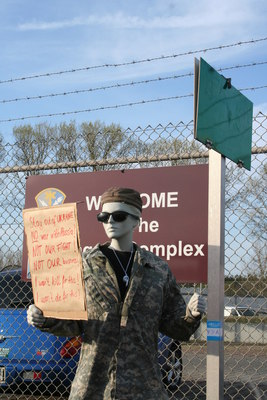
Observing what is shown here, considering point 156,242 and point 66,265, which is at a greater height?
point 156,242

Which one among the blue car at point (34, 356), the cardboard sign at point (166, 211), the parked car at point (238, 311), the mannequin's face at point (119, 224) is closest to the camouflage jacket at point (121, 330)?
the mannequin's face at point (119, 224)

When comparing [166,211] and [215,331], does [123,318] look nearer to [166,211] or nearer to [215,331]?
[215,331]

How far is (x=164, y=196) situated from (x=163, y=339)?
2.41 metres

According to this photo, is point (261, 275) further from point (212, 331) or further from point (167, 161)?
point (212, 331)

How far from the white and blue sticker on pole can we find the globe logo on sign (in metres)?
1.49

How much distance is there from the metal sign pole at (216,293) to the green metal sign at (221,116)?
131 mm

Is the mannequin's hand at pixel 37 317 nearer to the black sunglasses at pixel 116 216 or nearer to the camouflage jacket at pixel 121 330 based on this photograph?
the camouflage jacket at pixel 121 330

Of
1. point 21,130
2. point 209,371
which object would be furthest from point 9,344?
point 21,130

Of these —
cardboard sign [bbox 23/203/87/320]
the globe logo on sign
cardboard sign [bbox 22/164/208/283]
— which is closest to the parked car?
cardboard sign [bbox 22/164/208/283]

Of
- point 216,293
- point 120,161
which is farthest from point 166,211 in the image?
point 216,293

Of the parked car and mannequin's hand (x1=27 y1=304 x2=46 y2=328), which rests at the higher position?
the parked car

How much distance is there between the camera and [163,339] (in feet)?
19.3

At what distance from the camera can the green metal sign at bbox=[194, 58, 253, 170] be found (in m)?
3.02

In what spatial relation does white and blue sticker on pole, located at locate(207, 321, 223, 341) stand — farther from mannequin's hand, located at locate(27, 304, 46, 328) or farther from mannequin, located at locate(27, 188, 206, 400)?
mannequin's hand, located at locate(27, 304, 46, 328)
